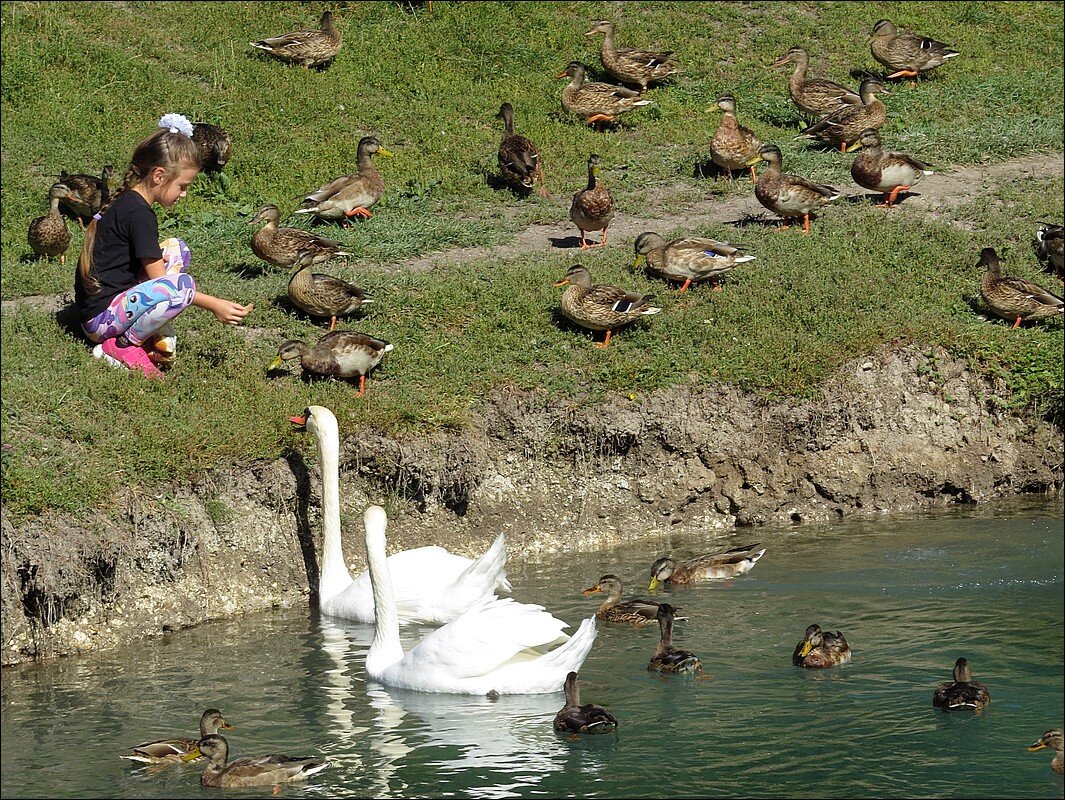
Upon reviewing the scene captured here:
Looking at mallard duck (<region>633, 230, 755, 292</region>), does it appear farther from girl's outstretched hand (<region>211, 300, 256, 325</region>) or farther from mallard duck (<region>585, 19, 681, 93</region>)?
mallard duck (<region>585, 19, 681, 93</region>)

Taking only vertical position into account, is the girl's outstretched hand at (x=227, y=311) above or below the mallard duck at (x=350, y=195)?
below

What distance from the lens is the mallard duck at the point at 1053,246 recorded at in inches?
621

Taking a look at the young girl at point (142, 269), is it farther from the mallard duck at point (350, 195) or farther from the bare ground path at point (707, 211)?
the mallard duck at point (350, 195)

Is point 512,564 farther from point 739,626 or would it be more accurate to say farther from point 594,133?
point 594,133

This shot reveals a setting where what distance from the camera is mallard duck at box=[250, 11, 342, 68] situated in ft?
70.3

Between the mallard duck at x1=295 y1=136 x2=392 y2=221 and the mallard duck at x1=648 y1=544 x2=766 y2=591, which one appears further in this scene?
the mallard duck at x1=295 y1=136 x2=392 y2=221

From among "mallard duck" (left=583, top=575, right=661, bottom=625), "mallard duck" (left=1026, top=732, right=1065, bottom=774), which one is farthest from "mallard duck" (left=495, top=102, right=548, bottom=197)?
"mallard duck" (left=1026, top=732, right=1065, bottom=774)

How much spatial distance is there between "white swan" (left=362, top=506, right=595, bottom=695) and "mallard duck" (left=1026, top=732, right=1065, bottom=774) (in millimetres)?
2770

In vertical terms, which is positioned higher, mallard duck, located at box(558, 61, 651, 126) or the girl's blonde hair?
mallard duck, located at box(558, 61, 651, 126)

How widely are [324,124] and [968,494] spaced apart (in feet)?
36.1

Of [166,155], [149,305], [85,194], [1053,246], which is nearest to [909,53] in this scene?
[1053,246]

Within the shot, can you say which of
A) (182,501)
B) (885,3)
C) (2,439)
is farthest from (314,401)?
(885,3)

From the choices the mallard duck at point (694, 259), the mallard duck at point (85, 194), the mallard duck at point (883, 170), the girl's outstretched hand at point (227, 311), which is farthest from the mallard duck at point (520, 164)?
the girl's outstretched hand at point (227, 311)

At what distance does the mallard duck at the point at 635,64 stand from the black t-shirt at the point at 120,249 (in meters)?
11.3
